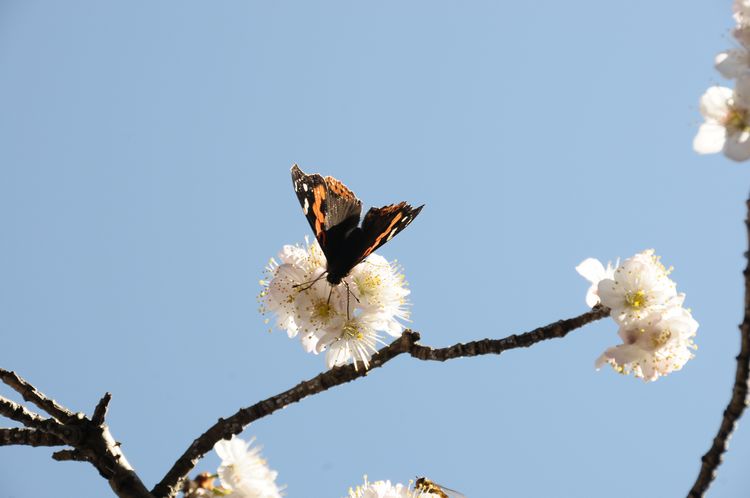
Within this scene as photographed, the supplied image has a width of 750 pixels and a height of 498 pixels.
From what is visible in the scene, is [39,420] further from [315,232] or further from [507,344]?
[507,344]

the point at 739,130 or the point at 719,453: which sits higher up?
the point at 739,130

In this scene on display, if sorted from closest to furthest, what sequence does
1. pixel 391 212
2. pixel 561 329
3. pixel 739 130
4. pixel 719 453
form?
pixel 719 453 → pixel 739 130 → pixel 561 329 → pixel 391 212

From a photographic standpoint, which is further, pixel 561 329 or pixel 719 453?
pixel 561 329

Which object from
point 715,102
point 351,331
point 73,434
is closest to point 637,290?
point 715,102

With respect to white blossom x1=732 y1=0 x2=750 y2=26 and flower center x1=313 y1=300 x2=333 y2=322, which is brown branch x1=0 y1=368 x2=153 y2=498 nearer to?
flower center x1=313 y1=300 x2=333 y2=322

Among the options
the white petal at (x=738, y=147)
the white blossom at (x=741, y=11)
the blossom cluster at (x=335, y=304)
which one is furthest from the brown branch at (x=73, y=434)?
the white blossom at (x=741, y=11)

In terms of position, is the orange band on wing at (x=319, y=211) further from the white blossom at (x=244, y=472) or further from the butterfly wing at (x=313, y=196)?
the white blossom at (x=244, y=472)

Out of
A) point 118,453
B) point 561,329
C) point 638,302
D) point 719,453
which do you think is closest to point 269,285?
point 118,453

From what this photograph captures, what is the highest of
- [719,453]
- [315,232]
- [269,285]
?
[315,232]
